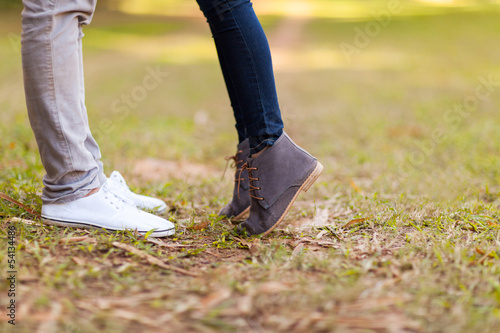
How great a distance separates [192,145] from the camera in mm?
3986

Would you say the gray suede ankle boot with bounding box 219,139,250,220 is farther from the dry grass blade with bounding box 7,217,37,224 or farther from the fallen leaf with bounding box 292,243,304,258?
the dry grass blade with bounding box 7,217,37,224

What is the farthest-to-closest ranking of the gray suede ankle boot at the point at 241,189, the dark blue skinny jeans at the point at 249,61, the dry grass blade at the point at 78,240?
the gray suede ankle boot at the point at 241,189 → the dark blue skinny jeans at the point at 249,61 → the dry grass blade at the point at 78,240

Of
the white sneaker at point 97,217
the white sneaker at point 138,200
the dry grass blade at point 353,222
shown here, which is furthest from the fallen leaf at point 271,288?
the white sneaker at point 138,200

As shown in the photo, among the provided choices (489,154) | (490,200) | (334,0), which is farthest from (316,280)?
(334,0)

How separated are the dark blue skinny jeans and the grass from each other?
0.44 meters

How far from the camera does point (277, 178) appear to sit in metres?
1.71

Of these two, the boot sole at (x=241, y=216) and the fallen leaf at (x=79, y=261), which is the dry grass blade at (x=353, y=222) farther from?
the fallen leaf at (x=79, y=261)

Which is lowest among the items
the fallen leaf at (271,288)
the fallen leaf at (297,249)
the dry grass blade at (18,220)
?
the fallen leaf at (297,249)

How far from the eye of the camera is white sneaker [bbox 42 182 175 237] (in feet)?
5.54

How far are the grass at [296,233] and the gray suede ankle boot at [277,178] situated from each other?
0.10 metres

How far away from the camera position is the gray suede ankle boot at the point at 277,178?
1.71m

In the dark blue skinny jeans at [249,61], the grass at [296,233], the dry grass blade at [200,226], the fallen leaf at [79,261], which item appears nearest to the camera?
the grass at [296,233]

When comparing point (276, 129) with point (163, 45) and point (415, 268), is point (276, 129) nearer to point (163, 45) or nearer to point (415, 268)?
point (415, 268)

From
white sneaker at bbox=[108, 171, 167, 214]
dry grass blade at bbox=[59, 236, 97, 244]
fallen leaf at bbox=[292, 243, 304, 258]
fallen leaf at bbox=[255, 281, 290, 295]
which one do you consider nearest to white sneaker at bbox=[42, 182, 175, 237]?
dry grass blade at bbox=[59, 236, 97, 244]
